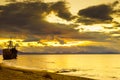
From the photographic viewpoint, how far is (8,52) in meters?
168

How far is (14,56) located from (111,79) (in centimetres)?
13647

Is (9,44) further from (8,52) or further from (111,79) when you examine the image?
(111,79)

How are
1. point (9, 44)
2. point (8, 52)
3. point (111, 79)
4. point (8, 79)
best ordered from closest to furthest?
1. point (8, 79)
2. point (111, 79)
3. point (8, 52)
4. point (9, 44)

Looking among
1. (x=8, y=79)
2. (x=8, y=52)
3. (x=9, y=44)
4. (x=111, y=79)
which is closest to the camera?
(x=8, y=79)

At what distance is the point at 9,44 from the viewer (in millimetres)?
186000

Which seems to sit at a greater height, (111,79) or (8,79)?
(8,79)

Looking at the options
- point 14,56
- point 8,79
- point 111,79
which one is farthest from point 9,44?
point 8,79

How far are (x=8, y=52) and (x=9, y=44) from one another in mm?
18766

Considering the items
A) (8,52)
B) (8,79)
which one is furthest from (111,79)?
(8,52)

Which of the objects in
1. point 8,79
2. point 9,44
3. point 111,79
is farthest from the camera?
point 9,44

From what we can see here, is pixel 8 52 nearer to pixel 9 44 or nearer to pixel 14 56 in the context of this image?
pixel 14 56

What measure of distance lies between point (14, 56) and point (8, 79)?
156m

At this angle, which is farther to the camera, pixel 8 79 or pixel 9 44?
pixel 9 44

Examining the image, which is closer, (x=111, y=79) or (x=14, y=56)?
(x=111, y=79)
